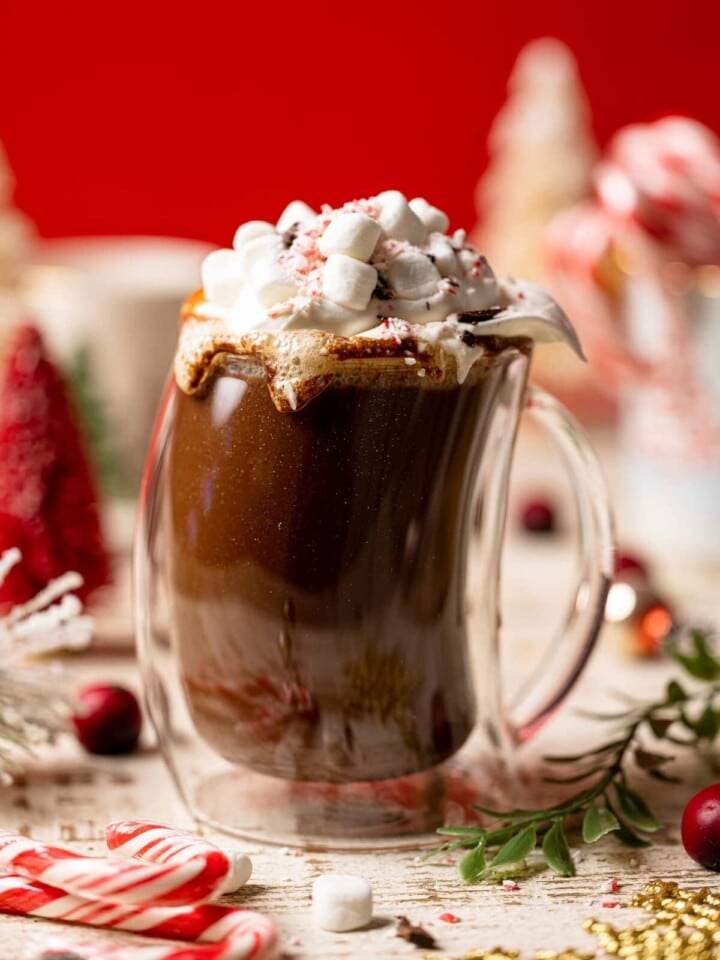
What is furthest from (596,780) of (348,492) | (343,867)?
(348,492)

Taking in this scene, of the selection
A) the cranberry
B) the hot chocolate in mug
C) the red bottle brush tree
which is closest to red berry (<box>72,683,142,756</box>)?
the hot chocolate in mug

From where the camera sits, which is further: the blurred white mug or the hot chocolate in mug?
the blurred white mug

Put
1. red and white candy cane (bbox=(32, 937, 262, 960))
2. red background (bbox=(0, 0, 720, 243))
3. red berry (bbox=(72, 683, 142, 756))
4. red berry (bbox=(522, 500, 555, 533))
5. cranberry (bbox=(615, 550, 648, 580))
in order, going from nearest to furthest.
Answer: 1. red and white candy cane (bbox=(32, 937, 262, 960))
2. red berry (bbox=(72, 683, 142, 756))
3. cranberry (bbox=(615, 550, 648, 580))
4. red berry (bbox=(522, 500, 555, 533))
5. red background (bbox=(0, 0, 720, 243))

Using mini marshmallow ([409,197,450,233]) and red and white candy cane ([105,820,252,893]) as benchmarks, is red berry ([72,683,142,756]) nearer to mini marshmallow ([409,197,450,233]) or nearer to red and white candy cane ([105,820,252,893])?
red and white candy cane ([105,820,252,893])

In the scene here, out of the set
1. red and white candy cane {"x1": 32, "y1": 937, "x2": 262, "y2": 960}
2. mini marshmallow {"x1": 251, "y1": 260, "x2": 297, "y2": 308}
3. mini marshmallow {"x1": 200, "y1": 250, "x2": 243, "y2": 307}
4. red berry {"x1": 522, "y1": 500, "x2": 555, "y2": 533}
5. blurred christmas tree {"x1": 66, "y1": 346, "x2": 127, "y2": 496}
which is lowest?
red and white candy cane {"x1": 32, "y1": 937, "x2": 262, "y2": 960}

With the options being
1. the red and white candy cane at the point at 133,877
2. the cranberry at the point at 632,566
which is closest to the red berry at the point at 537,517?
the cranberry at the point at 632,566

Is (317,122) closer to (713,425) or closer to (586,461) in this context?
(713,425)

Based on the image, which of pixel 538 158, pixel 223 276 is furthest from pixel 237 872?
pixel 538 158
